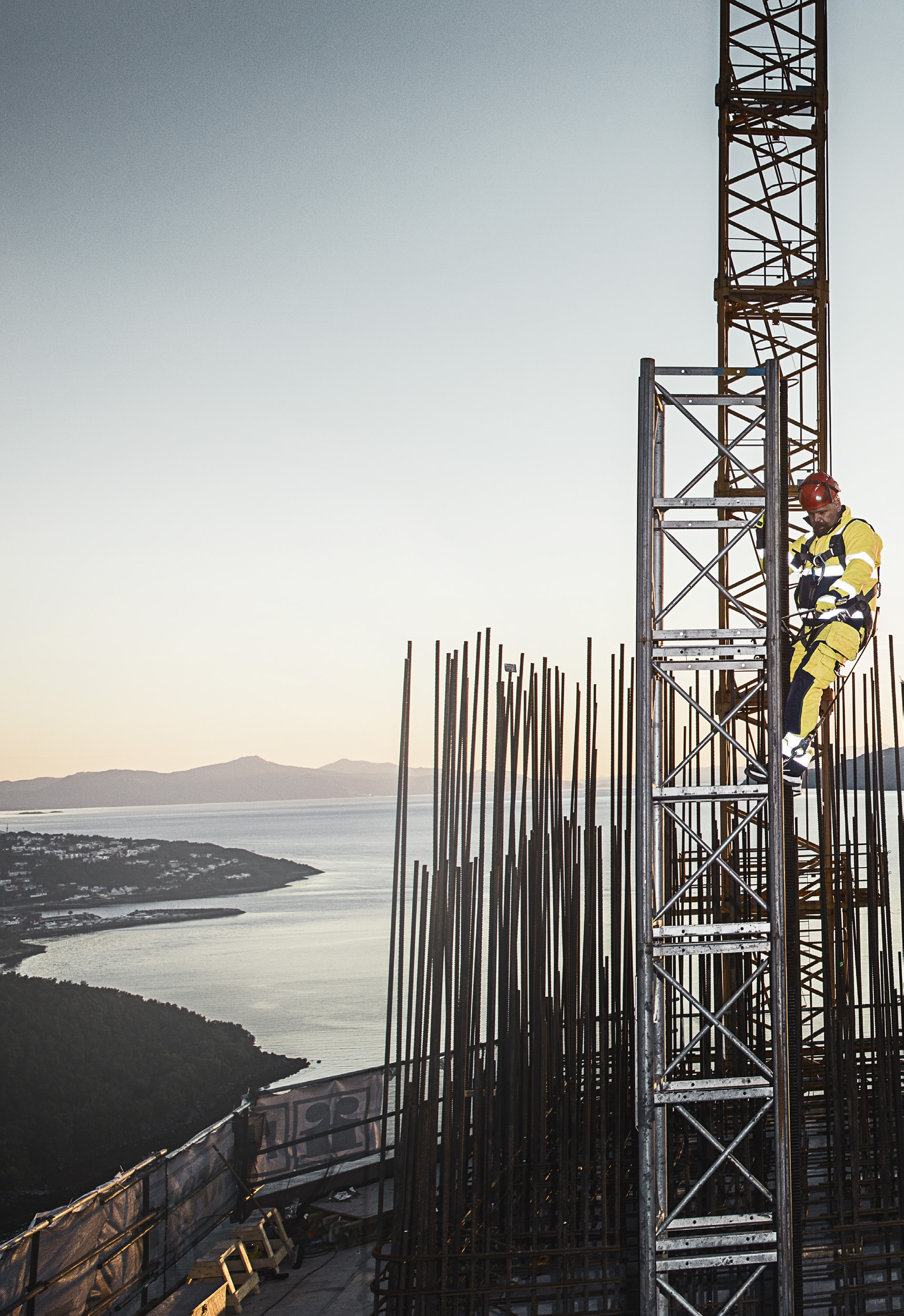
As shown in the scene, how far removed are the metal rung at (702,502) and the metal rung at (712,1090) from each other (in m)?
3.02

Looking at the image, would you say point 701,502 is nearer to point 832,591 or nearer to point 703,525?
point 703,525

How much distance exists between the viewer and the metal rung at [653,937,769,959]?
4.83 metres

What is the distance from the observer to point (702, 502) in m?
5.27

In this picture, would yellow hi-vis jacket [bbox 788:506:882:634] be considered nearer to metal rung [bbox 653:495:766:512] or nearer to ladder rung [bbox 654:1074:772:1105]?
metal rung [bbox 653:495:766:512]

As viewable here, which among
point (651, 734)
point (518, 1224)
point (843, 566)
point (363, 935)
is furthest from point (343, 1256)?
point (363, 935)

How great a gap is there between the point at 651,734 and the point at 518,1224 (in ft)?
18.9

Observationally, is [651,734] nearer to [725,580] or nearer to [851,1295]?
[851,1295]

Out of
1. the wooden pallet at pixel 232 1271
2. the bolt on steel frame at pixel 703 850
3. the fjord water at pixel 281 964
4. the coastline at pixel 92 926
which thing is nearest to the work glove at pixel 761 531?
the bolt on steel frame at pixel 703 850

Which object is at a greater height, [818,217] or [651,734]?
[818,217]

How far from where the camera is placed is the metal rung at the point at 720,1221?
4.78 metres

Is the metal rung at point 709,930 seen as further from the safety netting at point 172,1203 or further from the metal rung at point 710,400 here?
the safety netting at point 172,1203

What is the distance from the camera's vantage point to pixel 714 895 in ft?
28.7

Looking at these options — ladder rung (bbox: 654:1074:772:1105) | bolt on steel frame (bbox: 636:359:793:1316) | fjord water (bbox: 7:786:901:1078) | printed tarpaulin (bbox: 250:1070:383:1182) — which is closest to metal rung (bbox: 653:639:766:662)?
bolt on steel frame (bbox: 636:359:793:1316)

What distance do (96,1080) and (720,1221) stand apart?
36.3 m
